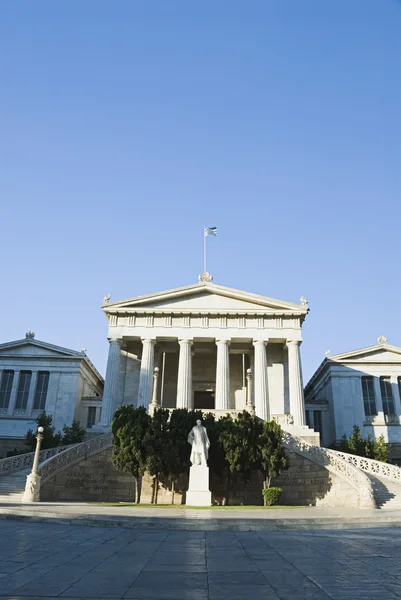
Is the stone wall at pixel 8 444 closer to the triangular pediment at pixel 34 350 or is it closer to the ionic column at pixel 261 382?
the triangular pediment at pixel 34 350

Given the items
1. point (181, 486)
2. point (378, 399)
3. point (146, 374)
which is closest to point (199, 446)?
point (181, 486)

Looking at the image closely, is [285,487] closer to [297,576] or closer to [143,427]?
[143,427]

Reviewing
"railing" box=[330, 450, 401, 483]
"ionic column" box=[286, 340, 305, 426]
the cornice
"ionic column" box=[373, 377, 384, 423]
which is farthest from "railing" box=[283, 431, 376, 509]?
"ionic column" box=[373, 377, 384, 423]

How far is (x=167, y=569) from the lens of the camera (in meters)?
6.90

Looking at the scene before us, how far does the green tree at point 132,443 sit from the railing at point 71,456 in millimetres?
3703

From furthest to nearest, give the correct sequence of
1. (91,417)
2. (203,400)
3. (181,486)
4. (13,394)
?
(91,417)
(203,400)
(13,394)
(181,486)

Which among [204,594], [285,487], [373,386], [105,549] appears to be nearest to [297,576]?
[204,594]

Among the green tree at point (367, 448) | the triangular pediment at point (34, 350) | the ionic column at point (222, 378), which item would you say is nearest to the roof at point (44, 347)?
the triangular pediment at point (34, 350)

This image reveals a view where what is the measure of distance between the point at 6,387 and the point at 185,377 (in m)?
18.9

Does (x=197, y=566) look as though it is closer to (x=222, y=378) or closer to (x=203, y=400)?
(x=222, y=378)

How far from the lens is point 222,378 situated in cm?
3888

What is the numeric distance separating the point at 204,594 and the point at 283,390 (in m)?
37.5

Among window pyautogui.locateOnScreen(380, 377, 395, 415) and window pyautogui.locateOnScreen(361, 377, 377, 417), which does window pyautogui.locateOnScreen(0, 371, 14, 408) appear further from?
window pyautogui.locateOnScreen(380, 377, 395, 415)

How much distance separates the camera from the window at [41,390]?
148ft
